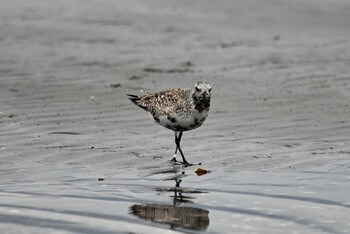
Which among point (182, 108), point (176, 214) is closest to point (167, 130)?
point (182, 108)

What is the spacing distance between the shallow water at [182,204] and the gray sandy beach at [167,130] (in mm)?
22

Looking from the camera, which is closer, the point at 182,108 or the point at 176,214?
the point at 176,214

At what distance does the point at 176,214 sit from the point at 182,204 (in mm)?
416

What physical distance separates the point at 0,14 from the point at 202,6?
5433 millimetres

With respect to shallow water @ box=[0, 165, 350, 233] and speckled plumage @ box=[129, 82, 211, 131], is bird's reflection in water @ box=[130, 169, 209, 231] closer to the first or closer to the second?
shallow water @ box=[0, 165, 350, 233]

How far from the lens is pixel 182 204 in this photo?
9.99 metres

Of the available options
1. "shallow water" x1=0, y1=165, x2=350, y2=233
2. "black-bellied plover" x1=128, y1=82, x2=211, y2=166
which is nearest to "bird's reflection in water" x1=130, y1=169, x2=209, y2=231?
"shallow water" x1=0, y1=165, x2=350, y2=233

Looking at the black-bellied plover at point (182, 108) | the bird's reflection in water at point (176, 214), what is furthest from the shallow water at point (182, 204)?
the black-bellied plover at point (182, 108)

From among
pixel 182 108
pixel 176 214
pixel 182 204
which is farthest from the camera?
pixel 182 108

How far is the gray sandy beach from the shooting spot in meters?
9.75

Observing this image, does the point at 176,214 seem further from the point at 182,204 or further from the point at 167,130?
the point at 167,130

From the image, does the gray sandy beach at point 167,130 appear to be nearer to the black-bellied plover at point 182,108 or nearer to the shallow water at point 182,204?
the shallow water at point 182,204

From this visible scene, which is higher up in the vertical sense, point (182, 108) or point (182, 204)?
point (182, 108)

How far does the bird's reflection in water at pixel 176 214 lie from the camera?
9.23 metres
